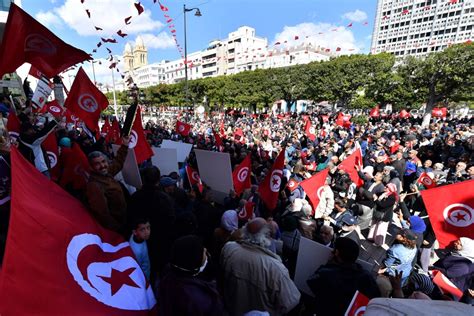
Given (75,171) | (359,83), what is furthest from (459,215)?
(359,83)

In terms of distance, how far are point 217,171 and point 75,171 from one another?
2309 mm

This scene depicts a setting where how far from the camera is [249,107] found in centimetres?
4706

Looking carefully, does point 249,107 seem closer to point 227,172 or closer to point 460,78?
point 460,78

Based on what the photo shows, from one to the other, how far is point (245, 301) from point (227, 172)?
2.67 metres

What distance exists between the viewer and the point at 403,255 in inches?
130

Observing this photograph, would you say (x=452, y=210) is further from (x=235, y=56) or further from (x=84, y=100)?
(x=235, y=56)

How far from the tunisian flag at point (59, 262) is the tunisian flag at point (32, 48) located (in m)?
2.61

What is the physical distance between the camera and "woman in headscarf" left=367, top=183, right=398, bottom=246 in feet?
15.6

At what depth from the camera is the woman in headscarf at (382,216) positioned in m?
4.77

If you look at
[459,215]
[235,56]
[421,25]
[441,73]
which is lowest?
[459,215]

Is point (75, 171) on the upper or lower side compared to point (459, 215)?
upper

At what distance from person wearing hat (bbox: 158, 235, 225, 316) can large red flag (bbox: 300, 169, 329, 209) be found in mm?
3569

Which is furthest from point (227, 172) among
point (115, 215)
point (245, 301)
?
point (245, 301)

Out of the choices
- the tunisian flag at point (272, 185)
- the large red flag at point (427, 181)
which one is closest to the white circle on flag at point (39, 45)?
the tunisian flag at point (272, 185)
